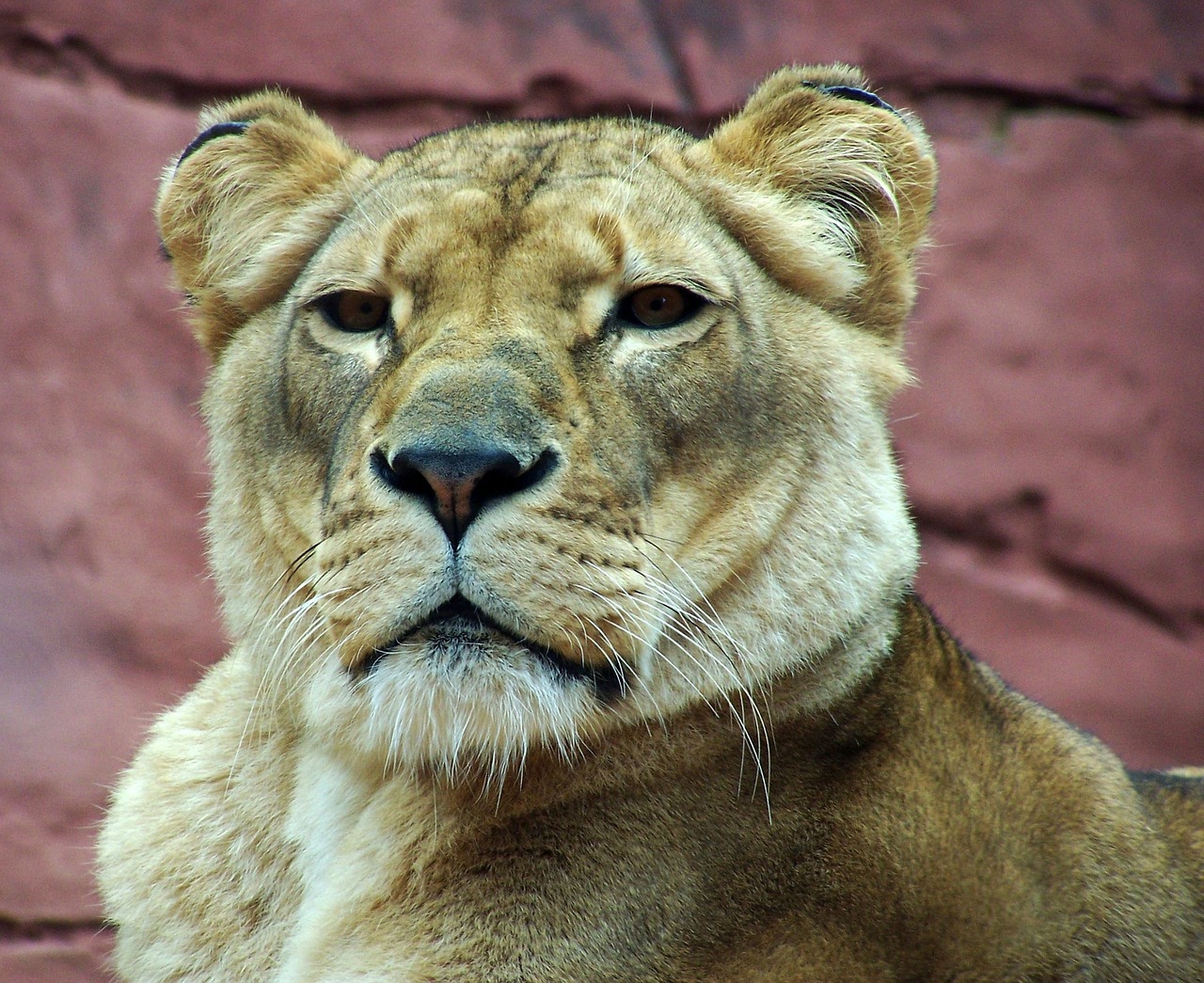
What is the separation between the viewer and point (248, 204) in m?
3.48

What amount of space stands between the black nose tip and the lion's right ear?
1066 mm

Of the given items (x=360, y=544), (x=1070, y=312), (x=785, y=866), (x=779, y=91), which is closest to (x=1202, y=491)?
(x=1070, y=312)

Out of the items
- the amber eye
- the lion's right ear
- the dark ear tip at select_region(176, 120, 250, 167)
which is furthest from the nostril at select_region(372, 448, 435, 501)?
the dark ear tip at select_region(176, 120, 250, 167)

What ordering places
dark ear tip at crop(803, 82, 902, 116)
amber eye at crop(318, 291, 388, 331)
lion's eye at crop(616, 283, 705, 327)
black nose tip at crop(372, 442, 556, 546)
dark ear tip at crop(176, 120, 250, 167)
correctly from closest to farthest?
1. black nose tip at crop(372, 442, 556, 546)
2. lion's eye at crop(616, 283, 705, 327)
3. amber eye at crop(318, 291, 388, 331)
4. dark ear tip at crop(803, 82, 902, 116)
5. dark ear tip at crop(176, 120, 250, 167)

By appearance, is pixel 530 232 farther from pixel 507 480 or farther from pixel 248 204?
pixel 248 204

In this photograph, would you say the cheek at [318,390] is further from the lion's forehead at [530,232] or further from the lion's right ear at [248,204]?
the lion's right ear at [248,204]

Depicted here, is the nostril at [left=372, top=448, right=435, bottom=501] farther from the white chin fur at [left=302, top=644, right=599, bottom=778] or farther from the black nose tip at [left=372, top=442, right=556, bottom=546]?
the white chin fur at [left=302, top=644, right=599, bottom=778]

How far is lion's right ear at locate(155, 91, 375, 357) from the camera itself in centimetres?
342

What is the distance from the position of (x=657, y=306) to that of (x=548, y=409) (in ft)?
1.43

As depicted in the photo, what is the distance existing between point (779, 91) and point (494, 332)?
0.99 m

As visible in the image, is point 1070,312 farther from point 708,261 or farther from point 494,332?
point 494,332

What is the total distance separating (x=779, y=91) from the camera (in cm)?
332

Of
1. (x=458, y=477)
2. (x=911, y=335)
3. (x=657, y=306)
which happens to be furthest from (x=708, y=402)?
(x=911, y=335)

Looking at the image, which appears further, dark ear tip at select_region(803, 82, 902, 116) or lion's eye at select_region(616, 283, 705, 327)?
dark ear tip at select_region(803, 82, 902, 116)
